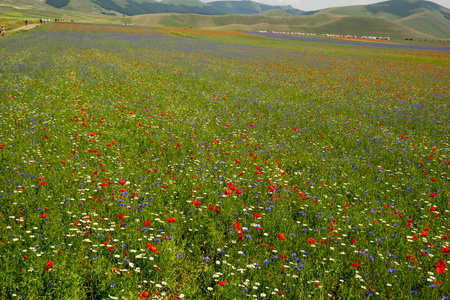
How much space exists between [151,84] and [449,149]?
599 inches

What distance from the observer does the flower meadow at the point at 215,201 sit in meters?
3.89

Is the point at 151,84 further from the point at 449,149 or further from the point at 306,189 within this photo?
the point at 449,149

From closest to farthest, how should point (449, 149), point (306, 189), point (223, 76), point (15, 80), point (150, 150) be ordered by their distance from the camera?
point (306, 189), point (150, 150), point (449, 149), point (15, 80), point (223, 76)

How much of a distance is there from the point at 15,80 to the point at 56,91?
12.6 ft

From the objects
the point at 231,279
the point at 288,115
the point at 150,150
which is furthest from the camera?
the point at 288,115

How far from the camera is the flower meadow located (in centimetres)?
389

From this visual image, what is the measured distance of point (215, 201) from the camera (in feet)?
19.2

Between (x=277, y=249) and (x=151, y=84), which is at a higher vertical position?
(x=151, y=84)

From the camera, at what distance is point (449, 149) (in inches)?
386

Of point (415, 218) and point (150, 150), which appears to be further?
point (150, 150)

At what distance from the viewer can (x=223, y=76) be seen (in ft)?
75.7

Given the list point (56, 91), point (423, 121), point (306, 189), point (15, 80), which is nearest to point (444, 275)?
point (306, 189)

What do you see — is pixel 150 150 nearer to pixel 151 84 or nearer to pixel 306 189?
pixel 306 189

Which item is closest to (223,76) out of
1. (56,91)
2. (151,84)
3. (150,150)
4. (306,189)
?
(151,84)
